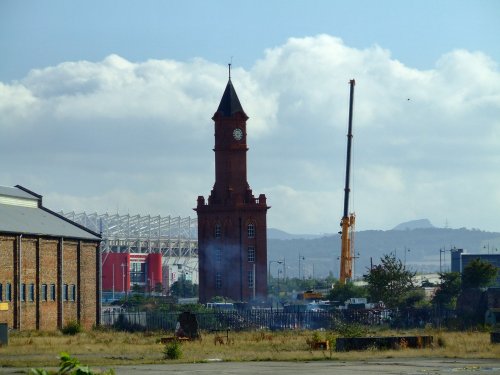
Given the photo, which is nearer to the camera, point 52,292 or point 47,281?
point 47,281

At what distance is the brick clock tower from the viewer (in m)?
128

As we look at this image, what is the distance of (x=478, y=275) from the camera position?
10569 centimetres

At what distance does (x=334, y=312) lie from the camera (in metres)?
86.6

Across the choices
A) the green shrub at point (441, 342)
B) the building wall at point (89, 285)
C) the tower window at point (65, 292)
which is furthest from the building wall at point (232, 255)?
the green shrub at point (441, 342)

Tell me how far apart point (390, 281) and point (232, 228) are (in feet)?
85.4

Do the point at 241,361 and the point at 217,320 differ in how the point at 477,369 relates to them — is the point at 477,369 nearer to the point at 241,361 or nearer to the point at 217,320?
the point at 241,361

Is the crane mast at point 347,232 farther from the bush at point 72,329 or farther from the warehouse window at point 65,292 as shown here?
the bush at point 72,329

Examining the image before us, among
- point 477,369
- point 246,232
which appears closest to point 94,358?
point 477,369

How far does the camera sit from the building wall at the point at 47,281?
7656 cm

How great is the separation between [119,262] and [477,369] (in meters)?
164

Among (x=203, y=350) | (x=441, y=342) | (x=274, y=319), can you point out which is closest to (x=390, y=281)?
(x=274, y=319)

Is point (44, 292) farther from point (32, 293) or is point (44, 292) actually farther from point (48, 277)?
point (32, 293)

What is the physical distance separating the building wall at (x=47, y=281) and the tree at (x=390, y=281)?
29.2 meters

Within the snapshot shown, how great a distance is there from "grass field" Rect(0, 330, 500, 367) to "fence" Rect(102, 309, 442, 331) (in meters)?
14.8
